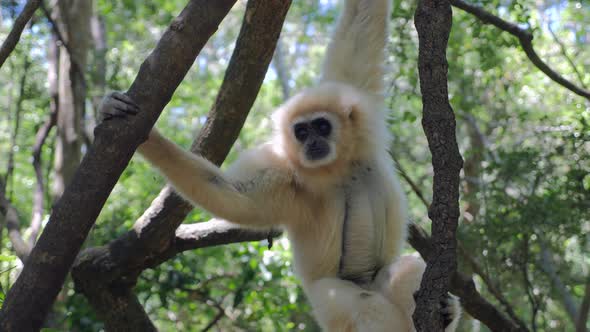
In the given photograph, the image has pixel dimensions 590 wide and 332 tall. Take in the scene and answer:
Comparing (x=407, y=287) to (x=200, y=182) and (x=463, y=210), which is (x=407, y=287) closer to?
(x=200, y=182)

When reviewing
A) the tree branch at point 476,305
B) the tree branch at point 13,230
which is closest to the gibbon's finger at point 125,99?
the tree branch at point 13,230

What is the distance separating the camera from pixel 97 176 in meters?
3.46

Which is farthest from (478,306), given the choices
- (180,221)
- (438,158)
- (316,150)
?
(438,158)

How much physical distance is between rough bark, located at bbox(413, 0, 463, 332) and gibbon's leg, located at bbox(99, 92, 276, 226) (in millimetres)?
1900

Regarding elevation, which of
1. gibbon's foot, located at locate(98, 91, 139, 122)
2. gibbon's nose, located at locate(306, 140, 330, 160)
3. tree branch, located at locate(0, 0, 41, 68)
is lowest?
gibbon's foot, located at locate(98, 91, 139, 122)

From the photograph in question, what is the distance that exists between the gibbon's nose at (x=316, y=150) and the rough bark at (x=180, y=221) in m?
0.86

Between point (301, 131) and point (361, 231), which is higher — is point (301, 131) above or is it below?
above

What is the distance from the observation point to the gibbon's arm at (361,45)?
5836 mm

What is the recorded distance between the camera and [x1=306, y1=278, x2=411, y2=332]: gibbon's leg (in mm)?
4625

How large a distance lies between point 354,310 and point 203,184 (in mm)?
1458

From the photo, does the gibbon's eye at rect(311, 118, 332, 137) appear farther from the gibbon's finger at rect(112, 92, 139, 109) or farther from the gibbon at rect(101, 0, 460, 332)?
the gibbon's finger at rect(112, 92, 139, 109)

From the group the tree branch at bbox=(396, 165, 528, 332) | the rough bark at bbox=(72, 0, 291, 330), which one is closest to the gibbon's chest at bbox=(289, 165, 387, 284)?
the rough bark at bbox=(72, 0, 291, 330)

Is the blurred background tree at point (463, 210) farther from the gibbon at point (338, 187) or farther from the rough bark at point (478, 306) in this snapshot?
the gibbon at point (338, 187)

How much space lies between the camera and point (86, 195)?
136 inches
